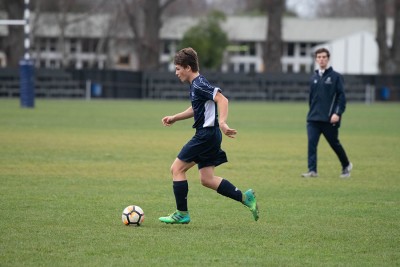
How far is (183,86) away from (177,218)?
125 ft

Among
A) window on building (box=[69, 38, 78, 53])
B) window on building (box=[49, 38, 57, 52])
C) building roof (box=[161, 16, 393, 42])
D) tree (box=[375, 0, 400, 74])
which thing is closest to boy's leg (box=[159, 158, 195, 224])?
tree (box=[375, 0, 400, 74])

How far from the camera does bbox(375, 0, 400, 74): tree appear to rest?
51.9 metres

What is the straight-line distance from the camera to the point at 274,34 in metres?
50.6

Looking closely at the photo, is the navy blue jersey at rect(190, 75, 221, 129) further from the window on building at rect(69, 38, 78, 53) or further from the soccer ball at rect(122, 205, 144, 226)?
the window on building at rect(69, 38, 78, 53)

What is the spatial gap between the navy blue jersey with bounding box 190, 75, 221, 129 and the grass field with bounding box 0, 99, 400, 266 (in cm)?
106

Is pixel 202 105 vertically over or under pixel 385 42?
under

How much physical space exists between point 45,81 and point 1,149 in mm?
28750

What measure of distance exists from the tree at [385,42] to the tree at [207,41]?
13.8 metres

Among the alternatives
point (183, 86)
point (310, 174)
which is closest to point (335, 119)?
point (310, 174)

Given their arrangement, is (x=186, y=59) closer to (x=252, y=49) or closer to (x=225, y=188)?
(x=225, y=188)

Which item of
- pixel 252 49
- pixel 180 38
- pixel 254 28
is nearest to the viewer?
pixel 180 38

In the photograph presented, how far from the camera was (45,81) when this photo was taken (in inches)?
1775

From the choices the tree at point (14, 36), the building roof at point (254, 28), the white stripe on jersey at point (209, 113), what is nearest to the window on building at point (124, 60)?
the building roof at point (254, 28)

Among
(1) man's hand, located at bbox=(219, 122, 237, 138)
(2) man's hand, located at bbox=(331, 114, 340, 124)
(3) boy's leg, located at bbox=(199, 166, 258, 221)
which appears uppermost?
(1) man's hand, located at bbox=(219, 122, 237, 138)
